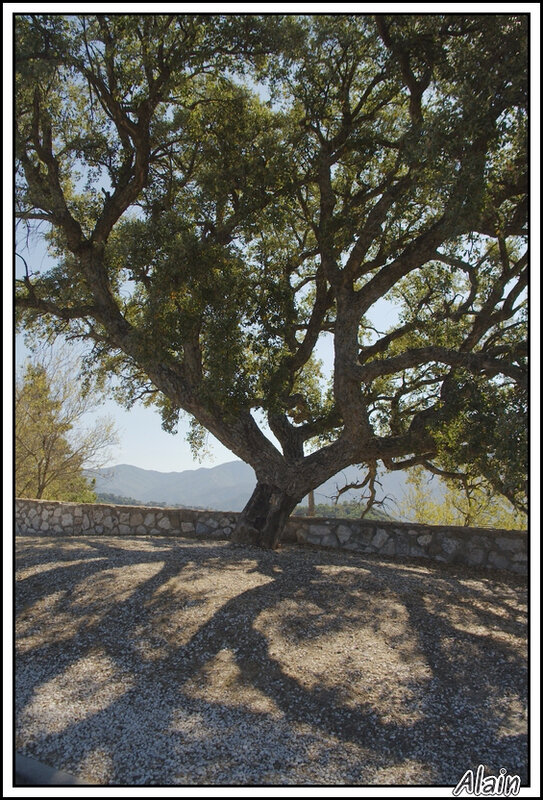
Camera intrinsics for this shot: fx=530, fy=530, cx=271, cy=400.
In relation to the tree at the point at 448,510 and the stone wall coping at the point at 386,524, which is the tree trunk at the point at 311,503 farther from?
the tree at the point at 448,510

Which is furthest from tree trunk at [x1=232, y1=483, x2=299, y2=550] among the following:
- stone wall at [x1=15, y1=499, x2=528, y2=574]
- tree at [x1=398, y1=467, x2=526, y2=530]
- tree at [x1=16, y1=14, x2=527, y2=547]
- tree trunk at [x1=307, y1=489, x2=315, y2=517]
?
tree at [x1=398, y1=467, x2=526, y2=530]

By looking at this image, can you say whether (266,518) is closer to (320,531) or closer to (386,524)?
(320,531)

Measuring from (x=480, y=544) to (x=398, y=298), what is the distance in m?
5.24

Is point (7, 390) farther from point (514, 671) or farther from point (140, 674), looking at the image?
point (514, 671)

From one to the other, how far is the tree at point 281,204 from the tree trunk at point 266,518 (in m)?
0.04

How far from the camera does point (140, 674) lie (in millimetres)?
4047

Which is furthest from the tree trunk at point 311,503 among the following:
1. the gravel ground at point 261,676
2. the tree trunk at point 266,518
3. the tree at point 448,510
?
the gravel ground at point 261,676

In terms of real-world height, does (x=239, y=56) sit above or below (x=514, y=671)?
above

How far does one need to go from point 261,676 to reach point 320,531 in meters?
6.57

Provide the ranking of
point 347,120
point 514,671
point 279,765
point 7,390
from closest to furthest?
1. point 279,765
2. point 514,671
3. point 7,390
4. point 347,120

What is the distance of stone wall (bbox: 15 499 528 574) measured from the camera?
30.1ft

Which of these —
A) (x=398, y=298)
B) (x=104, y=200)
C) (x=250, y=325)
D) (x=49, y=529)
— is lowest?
(x=49, y=529)

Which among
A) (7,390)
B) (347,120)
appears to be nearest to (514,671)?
(7,390)

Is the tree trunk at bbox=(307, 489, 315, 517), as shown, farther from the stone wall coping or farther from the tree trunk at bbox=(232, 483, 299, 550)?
the tree trunk at bbox=(232, 483, 299, 550)
